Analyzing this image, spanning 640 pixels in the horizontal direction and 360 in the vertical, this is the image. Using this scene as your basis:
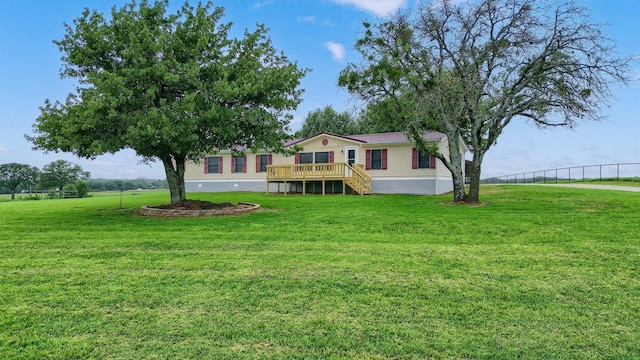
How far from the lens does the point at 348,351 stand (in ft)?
9.64

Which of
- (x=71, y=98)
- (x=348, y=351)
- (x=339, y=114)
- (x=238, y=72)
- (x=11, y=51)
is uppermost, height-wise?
(x=339, y=114)

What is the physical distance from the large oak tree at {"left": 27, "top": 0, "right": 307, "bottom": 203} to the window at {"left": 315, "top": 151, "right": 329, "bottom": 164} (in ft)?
29.8

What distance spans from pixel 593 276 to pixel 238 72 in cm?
991

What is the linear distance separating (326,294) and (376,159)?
17024mm

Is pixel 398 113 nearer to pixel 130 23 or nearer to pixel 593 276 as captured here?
pixel 130 23

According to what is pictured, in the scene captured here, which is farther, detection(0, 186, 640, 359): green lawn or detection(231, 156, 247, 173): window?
detection(231, 156, 247, 173): window

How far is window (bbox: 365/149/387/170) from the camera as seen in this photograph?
20453mm

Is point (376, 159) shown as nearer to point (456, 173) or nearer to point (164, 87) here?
point (456, 173)

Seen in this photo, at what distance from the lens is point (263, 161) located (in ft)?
76.6

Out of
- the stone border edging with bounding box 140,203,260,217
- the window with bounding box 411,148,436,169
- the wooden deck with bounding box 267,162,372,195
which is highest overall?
the window with bounding box 411,148,436,169

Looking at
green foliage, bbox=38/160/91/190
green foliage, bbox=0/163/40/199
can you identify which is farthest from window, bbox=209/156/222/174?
green foliage, bbox=0/163/40/199

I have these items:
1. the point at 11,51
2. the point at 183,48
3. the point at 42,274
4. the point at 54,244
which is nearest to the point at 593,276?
the point at 42,274

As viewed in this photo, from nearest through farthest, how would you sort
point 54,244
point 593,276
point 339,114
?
1. point 593,276
2. point 54,244
3. point 339,114

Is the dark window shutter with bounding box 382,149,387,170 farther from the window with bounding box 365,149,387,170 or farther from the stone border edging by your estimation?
the stone border edging
